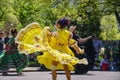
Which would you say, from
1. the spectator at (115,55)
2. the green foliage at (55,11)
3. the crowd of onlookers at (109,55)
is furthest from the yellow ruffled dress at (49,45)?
the green foliage at (55,11)

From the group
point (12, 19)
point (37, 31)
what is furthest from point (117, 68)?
point (12, 19)

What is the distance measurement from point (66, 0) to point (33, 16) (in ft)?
41.9

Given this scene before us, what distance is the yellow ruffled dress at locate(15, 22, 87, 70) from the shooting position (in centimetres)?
1074

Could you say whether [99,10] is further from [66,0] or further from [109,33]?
[109,33]

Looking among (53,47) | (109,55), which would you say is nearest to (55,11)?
(109,55)

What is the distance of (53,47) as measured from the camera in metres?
11.0

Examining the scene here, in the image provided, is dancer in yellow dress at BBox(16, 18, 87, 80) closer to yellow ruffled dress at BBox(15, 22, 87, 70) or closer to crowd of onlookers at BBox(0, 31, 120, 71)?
yellow ruffled dress at BBox(15, 22, 87, 70)

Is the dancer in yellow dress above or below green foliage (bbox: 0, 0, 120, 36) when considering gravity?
below

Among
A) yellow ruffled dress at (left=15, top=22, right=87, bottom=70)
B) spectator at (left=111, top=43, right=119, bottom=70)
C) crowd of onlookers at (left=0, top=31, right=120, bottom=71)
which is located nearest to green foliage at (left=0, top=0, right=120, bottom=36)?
crowd of onlookers at (left=0, top=31, right=120, bottom=71)

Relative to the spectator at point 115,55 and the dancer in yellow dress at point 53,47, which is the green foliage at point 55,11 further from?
the dancer in yellow dress at point 53,47

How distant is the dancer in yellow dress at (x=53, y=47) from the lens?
10.8 metres

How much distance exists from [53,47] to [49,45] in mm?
130

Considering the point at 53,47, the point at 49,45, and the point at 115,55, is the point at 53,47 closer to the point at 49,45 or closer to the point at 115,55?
the point at 49,45

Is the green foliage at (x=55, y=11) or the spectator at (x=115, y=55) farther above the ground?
the green foliage at (x=55, y=11)
